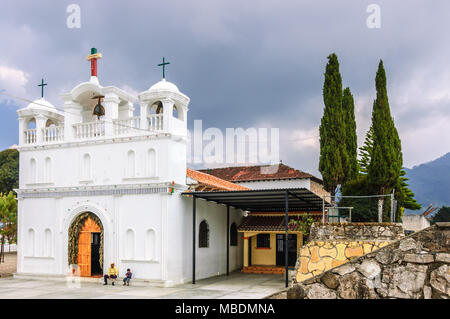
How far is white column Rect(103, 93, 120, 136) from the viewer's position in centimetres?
2167

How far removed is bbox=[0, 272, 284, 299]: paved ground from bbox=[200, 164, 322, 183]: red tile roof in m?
14.1

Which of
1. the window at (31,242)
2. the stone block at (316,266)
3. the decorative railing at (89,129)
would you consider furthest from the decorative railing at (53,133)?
the stone block at (316,266)

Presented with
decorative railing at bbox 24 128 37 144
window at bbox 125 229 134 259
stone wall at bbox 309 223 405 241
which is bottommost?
window at bbox 125 229 134 259

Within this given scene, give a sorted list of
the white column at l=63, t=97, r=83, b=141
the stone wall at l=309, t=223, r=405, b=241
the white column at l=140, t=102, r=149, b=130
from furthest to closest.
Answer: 1. the white column at l=63, t=97, r=83, b=141
2. the white column at l=140, t=102, r=149, b=130
3. the stone wall at l=309, t=223, r=405, b=241

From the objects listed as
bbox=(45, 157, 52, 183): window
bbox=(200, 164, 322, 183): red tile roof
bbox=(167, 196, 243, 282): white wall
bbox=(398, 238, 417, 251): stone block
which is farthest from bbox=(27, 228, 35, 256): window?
bbox=(398, 238, 417, 251): stone block

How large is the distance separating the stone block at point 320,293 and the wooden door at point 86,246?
17.3 meters

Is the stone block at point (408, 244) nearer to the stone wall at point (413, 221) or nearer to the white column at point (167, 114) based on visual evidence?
the white column at point (167, 114)

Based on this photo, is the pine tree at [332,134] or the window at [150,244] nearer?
the window at [150,244]

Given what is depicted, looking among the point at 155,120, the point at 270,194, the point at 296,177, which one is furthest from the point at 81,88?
the point at 296,177

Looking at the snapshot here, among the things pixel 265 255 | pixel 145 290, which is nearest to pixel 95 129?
Answer: pixel 145 290

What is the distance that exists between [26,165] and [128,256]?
7810mm

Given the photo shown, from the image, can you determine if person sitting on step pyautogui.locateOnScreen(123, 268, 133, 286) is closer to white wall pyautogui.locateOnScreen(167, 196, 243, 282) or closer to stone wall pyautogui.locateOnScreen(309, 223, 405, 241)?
white wall pyautogui.locateOnScreen(167, 196, 243, 282)

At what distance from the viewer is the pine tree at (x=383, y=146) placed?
24250 millimetres

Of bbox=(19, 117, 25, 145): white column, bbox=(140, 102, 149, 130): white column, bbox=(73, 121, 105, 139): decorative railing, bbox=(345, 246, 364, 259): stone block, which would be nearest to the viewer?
bbox=(345, 246, 364, 259): stone block
